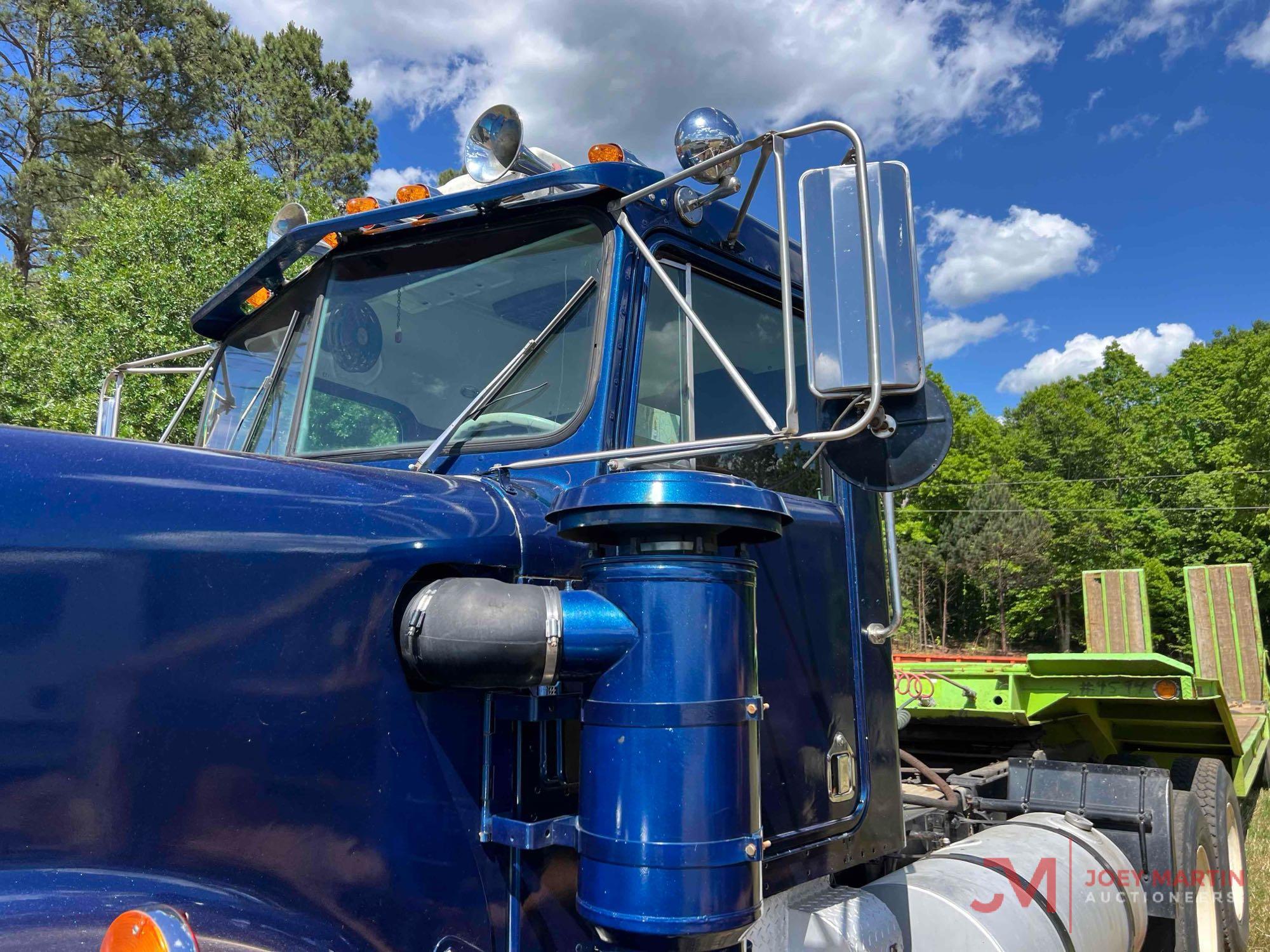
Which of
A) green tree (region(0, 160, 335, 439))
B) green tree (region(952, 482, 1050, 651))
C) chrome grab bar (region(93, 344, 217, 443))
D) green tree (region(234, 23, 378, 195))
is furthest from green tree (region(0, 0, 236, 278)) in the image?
green tree (region(952, 482, 1050, 651))

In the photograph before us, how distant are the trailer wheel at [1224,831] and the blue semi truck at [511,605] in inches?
74.9

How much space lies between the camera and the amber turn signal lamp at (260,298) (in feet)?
9.63

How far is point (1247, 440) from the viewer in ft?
111

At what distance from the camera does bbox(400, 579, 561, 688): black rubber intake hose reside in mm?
1466

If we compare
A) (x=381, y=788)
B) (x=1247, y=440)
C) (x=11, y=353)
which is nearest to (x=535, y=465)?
(x=381, y=788)

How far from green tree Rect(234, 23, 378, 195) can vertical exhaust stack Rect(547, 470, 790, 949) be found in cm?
2202

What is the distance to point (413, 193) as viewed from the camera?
2467 millimetres

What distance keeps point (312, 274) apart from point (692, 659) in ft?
5.69

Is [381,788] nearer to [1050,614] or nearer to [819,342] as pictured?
[819,342]

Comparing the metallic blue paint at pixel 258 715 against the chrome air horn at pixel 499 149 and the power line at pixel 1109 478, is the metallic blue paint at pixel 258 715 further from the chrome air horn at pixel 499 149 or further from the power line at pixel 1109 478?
the power line at pixel 1109 478

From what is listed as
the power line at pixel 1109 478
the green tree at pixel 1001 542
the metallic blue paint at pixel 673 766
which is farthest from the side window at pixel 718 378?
the power line at pixel 1109 478

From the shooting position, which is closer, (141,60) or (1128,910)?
(1128,910)

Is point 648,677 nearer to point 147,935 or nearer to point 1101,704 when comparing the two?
point 147,935

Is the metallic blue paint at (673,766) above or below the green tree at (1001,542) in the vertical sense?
below
